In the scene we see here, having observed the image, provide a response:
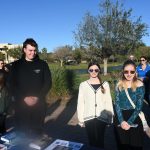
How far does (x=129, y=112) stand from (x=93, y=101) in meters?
0.75

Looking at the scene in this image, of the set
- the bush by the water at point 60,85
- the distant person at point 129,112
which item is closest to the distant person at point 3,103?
the distant person at point 129,112

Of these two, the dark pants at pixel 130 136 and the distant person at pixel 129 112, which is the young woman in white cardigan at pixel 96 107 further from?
the dark pants at pixel 130 136

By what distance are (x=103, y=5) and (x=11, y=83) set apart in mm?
29798

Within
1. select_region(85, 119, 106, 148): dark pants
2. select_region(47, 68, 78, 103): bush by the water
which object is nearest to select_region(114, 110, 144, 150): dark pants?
select_region(85, 119, 106, 148): dark pants

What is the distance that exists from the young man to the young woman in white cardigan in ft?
2.20

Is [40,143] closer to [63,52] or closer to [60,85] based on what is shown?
[60,85]

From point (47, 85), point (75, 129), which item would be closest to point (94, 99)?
point (47, 85)

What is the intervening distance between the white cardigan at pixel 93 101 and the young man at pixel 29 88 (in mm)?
608

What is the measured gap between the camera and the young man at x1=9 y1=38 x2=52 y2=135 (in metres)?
5.46

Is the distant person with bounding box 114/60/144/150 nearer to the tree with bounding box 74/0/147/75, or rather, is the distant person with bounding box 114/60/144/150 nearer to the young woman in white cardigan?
the young woman in white cardigan

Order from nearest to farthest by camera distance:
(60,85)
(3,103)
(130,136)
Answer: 1. (130,136)
2. (3,103)
3. (60,85)

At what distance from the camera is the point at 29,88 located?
5.50m

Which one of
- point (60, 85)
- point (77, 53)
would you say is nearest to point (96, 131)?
point (60, 85)

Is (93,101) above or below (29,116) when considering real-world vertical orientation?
above
